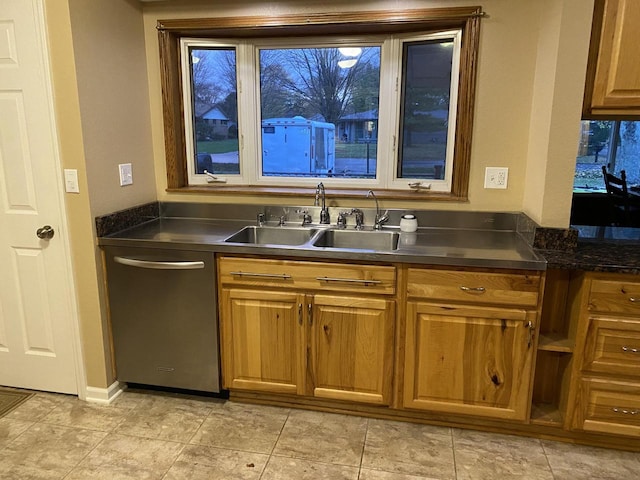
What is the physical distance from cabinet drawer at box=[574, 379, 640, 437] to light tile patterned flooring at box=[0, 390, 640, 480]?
138 millimetres

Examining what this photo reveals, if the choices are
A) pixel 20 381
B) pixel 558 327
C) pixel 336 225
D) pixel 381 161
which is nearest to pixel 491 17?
pixel 381 161

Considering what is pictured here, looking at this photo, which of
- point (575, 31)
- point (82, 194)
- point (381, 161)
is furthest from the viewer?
point (381, 161)

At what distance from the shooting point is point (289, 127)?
283cm

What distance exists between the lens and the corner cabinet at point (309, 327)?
85.3 inches

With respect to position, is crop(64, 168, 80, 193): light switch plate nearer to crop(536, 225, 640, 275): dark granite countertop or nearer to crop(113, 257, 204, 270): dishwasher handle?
crop(113, 257, 204, 270): dishwasher handle

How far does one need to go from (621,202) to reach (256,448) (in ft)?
7.66

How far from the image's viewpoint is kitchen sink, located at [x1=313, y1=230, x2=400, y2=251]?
2.55 m

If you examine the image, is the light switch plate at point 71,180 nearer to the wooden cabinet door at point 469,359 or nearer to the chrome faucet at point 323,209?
the chrome faucet at point 323,209

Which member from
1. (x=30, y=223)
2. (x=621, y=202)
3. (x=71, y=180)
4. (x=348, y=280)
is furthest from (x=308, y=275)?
(x=621, y=202)

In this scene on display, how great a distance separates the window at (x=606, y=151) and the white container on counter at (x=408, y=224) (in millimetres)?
886

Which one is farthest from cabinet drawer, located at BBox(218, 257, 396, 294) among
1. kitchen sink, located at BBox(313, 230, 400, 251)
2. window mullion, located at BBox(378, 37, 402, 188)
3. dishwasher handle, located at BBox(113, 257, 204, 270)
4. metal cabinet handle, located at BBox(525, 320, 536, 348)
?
window mullion, located at BBox(378, 37, 402, 188)

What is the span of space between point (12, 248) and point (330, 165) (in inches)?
71.2

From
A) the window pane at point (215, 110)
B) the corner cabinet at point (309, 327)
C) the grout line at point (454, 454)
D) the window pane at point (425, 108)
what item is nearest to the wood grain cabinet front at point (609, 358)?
the grout line at point (454, 454)

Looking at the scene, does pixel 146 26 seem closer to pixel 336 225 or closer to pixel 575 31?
pixel 336 225
